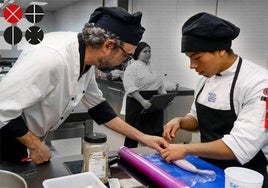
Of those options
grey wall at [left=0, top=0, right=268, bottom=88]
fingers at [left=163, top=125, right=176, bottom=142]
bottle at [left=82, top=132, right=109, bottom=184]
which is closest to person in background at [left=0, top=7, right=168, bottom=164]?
fingers at [left=163, top=125, right=176, bottom=142]

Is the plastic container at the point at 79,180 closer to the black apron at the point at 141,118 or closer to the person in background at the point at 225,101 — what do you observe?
the person in background at the point at 225,101

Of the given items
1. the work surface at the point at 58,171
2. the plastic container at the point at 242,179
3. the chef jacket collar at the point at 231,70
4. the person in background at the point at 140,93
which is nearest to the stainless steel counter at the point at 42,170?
the work surface at the point at 58,171

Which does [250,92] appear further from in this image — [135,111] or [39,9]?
[39,9]

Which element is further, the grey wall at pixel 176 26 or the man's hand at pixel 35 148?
the grey wall at pixel 176 26

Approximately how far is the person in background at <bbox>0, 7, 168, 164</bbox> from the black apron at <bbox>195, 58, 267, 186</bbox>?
0.22m

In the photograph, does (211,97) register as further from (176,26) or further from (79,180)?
(176,26)

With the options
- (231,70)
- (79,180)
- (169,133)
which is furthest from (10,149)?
(231,70)

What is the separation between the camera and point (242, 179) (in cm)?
86

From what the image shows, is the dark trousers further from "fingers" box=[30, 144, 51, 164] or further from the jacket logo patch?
the jacket logo patch

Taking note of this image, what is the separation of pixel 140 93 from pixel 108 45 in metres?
2.10

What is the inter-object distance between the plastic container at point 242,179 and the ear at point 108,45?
2.21 ft

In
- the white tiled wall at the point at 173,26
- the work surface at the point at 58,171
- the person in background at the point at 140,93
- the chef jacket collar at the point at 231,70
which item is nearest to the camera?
the work surface at the point at 58,171

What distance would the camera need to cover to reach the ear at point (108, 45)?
121 cm

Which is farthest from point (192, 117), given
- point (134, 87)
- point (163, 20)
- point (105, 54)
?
point (163, 20)
